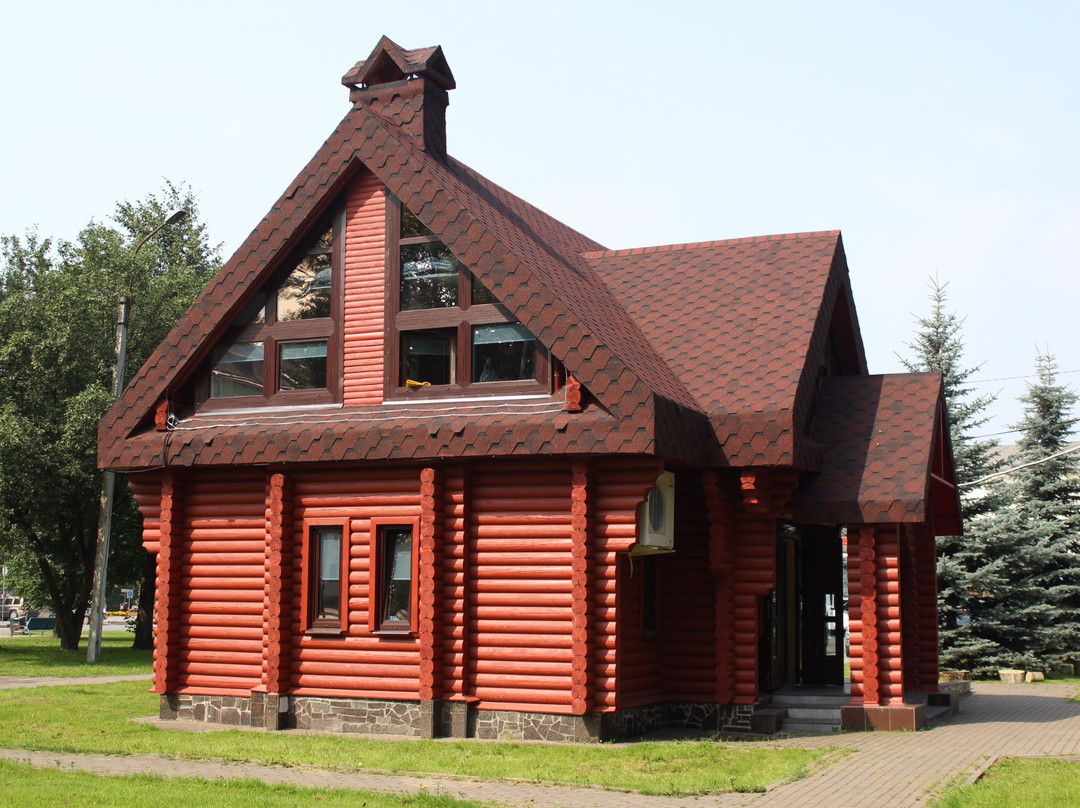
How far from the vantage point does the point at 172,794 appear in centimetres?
1076

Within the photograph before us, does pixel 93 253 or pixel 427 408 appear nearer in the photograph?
pixel 427 408

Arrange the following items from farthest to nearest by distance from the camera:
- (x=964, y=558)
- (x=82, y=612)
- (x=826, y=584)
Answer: (x=82, y=612) < (x=964, y=558) < (x=826, y=584)

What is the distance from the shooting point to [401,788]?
11391mm

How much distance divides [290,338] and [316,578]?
10.8 ft

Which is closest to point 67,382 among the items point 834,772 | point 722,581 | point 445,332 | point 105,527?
point 105,527

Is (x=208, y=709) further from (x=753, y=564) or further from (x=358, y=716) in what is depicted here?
(x=753, y=564)

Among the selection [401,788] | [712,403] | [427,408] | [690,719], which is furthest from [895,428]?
[401,788]

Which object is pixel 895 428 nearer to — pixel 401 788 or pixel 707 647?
pixel 707 647

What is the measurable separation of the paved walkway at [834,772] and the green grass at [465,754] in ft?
1.16

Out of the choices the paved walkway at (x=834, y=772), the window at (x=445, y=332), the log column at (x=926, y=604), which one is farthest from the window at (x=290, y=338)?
the log column at (x=926, y=604)

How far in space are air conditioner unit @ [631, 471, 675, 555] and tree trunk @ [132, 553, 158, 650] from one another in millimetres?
23701

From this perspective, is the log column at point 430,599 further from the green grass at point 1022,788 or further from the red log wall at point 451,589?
the green grass at point 1022,788

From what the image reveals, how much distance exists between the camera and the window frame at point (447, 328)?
1573 centimetres

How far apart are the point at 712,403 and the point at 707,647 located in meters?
3.35
